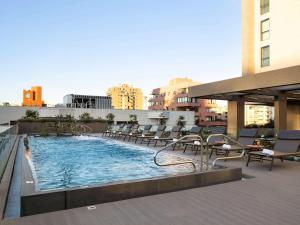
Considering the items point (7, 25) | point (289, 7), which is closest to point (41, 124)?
point (7, 25)

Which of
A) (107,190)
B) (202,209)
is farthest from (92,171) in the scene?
(202,209)

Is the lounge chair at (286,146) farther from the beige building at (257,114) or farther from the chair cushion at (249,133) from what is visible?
the beige building at (257,114)

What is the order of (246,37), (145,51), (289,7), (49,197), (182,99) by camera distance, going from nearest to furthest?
1. (49,197)
2. (289,7)
3. (246,37)
4. (145,51)
5. (182,99)

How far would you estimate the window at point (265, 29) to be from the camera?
1928cm

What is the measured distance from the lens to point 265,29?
64.0 feet

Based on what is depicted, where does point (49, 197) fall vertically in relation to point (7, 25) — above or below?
below

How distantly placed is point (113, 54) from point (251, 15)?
48.6 feet

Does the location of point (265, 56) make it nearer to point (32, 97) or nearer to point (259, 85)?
point (259, 85)

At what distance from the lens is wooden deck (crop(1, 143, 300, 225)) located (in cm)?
360

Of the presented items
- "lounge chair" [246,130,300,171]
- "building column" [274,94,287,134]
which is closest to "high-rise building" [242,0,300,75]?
"building column" [274,94,287,134]

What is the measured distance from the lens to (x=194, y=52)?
26.4 metres

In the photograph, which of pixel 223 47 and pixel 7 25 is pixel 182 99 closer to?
pixel 223 47

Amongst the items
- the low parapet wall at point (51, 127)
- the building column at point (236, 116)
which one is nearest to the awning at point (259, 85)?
the building column at point (236, 116)

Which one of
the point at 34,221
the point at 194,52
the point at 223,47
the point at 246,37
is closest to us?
the point at 34,221
